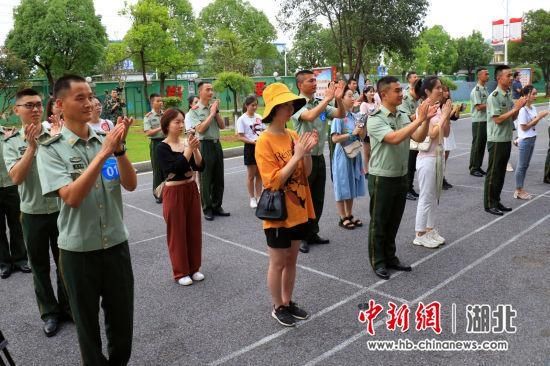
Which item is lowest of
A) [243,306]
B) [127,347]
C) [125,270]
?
[243,306]

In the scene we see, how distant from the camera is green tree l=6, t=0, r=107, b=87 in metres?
22.8

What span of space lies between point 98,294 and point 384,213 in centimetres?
279

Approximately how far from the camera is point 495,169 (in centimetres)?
649

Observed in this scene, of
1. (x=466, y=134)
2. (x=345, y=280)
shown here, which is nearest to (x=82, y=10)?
(x=466, y=134)

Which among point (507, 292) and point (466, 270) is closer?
point (507, 292)

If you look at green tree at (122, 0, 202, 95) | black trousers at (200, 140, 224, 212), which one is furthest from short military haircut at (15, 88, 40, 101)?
green tree at (122, 0, 202, 95)

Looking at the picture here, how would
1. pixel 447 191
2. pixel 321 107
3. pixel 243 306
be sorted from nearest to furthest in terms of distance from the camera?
1. pixel 243 306
2. pixel 321 107
3. pixel 447 191

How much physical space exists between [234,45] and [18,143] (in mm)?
24231

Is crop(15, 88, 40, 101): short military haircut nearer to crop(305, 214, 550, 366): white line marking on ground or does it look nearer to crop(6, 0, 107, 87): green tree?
crop(305, 214, 550, 366): white line marking on ground

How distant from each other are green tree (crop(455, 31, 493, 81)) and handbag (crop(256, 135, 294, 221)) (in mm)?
57048

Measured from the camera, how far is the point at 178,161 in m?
4.47

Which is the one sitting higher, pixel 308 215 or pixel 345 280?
pixel 308 215

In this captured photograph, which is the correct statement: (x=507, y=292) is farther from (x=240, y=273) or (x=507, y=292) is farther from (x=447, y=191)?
(x=447, y=191)

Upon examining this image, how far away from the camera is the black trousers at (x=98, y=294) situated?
2744 mm
